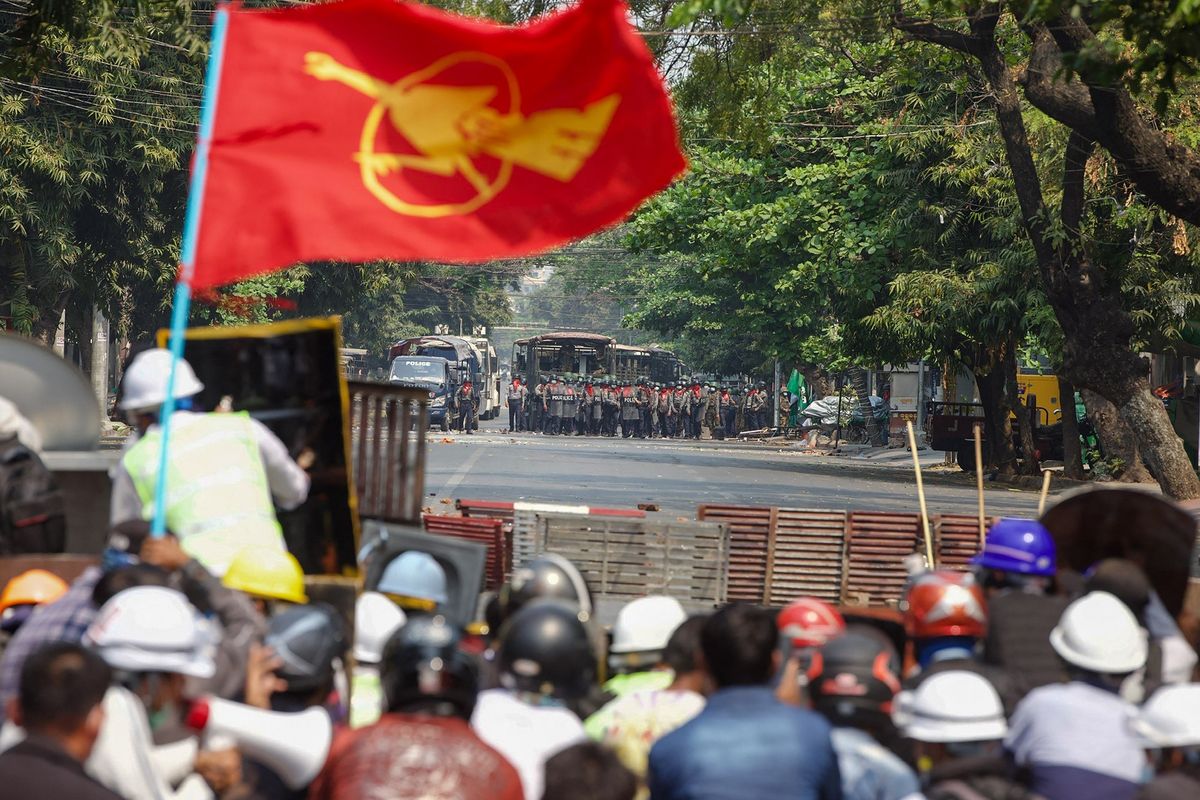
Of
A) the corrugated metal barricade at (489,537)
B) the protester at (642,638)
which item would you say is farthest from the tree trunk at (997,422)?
the protester at (642,638)

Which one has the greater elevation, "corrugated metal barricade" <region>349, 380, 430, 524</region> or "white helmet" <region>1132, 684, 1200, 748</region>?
"corrugated metal barricade" <region>349, 380, 430, 524</region>

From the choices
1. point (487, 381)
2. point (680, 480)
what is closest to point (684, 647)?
point (680, 480)

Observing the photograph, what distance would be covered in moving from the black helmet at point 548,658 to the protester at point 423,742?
0.27m

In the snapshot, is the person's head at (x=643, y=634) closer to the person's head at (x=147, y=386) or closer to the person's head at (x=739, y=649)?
the person's head at (x=739, y=649)

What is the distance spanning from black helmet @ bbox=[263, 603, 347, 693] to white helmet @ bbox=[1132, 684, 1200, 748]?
2066 millimetres

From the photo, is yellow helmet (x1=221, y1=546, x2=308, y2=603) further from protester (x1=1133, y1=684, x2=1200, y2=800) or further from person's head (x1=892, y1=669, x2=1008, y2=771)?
protester (x1=1133, y1=684, x2=1200, y2=800)

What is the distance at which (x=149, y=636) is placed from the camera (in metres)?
3.96

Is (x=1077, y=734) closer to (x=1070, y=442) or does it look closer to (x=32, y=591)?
(x=32, y=591)

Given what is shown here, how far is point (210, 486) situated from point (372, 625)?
117 centimetres

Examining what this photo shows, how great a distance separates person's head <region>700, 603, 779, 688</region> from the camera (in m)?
4.20

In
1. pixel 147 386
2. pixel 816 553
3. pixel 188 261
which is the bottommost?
pixel 816 553

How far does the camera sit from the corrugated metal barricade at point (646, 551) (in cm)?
1154

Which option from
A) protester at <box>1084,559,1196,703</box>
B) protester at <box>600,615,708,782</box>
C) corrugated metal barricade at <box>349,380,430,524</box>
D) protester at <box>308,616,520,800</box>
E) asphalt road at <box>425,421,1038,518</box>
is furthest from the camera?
asphalt road at <box>425,421,1038,518</box>

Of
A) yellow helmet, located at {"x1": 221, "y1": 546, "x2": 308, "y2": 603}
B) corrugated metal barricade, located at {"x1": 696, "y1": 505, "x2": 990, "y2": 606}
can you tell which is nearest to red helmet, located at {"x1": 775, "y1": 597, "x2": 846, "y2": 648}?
yellow helmet, located at {"x1": 221, "y1": 546, "x2": 308, "y2": 603}
